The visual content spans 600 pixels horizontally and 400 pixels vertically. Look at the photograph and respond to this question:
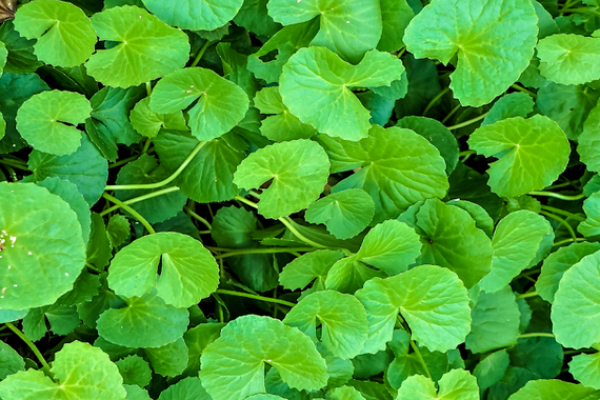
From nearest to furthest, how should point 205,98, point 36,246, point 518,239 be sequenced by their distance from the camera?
point 36,246, point 205,98, point 518,239

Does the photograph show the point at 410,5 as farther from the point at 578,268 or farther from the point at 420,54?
the point at 578,268

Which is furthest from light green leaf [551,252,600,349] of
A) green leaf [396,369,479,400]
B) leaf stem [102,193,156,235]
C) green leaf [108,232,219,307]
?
leaf stem [102,193,156,235]

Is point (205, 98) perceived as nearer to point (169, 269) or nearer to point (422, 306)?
point (169, 269)

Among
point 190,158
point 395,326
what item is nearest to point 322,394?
point 395,326

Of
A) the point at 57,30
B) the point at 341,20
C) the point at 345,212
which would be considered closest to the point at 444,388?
the point at 345,212

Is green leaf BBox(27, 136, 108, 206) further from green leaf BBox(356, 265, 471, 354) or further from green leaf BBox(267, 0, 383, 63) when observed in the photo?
green leaf BBox(356, 265, 471, 354)

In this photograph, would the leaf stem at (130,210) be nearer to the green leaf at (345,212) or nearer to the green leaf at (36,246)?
the green leaf at (36,246)

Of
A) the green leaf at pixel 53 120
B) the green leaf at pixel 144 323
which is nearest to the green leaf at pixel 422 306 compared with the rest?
the green leaf at pixel 144 323
